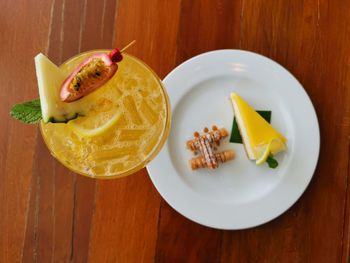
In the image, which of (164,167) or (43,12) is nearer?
(164,167)

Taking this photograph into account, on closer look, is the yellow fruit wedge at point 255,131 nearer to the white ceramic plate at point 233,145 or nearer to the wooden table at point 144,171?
the white ceramic plate at point 233,145

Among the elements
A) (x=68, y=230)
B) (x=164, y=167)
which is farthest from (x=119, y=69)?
(x=68, y=230)

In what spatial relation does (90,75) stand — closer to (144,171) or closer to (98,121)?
(98,121)

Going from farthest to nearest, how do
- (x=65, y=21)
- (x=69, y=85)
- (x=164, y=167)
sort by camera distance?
(x=65, y=21)
(x=164, y=167)
(x=69, y=85)

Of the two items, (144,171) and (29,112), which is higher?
(29,112)

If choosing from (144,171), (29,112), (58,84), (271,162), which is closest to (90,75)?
(58,84)

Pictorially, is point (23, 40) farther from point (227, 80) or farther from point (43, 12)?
point (227, 80)

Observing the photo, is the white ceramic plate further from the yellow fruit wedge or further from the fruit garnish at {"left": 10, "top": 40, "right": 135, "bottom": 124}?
the fruit garnish at {"left": 10, "top": 40, "right": 135, "bottom": 124}
